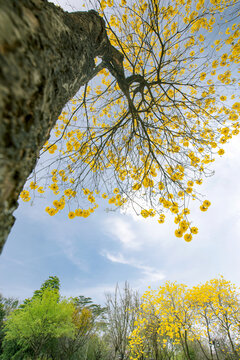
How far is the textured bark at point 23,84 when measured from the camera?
1.23ft

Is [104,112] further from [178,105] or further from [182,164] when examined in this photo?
[182,164]

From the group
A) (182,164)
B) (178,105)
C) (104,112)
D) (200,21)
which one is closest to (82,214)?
(182,164)

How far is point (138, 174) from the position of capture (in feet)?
11.5

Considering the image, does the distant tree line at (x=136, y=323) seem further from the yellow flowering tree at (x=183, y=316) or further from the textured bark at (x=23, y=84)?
the textured bark at (x=23, y=84)

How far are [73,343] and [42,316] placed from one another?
4.21 m

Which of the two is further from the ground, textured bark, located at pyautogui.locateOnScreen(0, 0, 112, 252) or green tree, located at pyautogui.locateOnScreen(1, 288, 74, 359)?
textured bark, located at pyautogui.locateOnScreen(0, 0, 112, 252)

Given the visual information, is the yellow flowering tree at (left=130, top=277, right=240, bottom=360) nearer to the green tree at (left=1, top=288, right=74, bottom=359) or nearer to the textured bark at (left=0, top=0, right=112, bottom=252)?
the green tree at (left=1, top=288, right=74, bottom=359)

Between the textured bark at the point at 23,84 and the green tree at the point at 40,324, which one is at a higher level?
the textured bark at the point at 23,84

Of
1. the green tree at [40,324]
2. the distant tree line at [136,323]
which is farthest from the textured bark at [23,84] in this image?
the green tree at [40,324]

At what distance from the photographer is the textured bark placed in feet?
1.23

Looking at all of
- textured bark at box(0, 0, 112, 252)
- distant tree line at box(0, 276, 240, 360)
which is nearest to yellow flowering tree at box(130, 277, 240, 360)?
distant tree line at box(0, 276, 240, 360)

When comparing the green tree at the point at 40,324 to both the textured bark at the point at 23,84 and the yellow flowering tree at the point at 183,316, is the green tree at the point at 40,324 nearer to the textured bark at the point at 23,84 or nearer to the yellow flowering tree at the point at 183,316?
the yellow flowering tree at the point at 183,316

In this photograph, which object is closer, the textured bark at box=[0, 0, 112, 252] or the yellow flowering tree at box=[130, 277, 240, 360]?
the textured bark at box=[0, 0, 112, 252]

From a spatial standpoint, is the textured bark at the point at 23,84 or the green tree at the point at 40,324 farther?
the green tree at the point at 40,324
